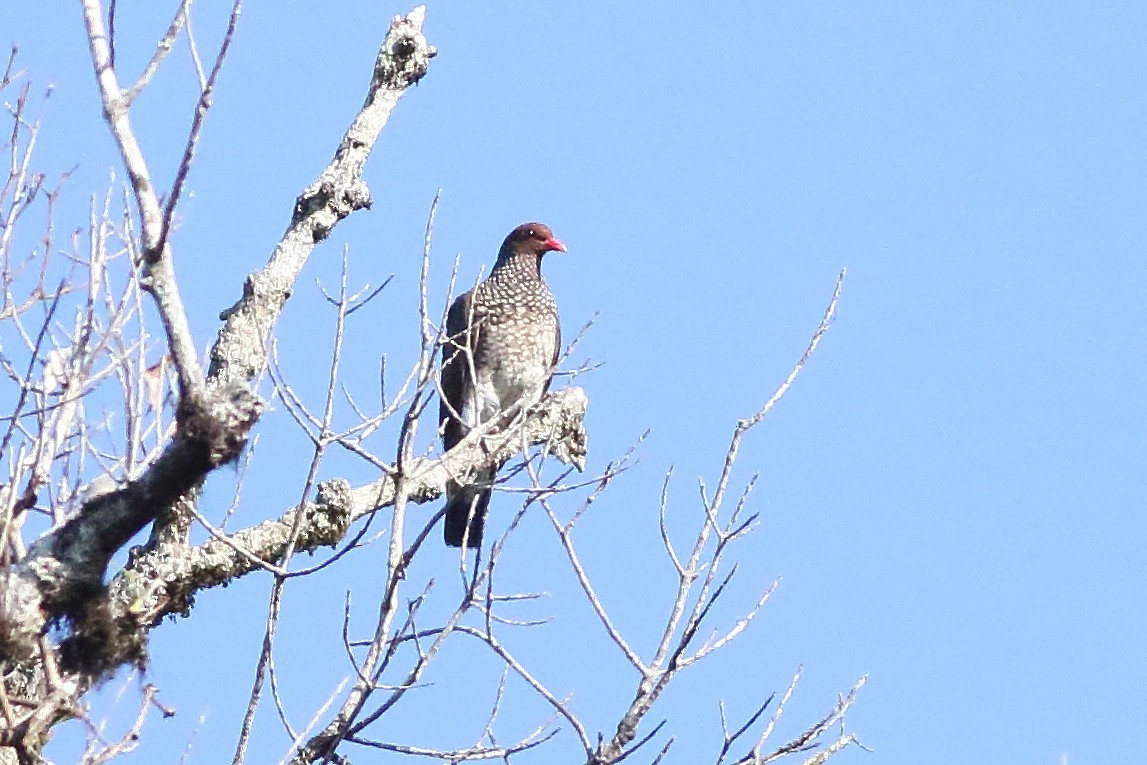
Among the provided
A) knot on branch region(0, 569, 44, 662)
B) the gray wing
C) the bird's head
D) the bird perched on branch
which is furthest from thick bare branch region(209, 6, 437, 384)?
the bird's head

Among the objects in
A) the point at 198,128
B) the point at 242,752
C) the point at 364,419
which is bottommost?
the point at 242,752

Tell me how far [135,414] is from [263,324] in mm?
881

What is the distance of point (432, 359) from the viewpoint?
3.60 m

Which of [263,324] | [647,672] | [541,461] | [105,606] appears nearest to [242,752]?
[105,606]

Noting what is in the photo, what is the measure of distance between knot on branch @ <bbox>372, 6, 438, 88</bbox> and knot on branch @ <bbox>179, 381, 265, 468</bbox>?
218cm

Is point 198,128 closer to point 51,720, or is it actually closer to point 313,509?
point 51,720

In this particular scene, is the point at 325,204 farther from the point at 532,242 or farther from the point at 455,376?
the point at 532,242

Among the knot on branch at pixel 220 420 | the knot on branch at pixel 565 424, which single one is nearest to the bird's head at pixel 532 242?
the knot on branch at pixel 565 424

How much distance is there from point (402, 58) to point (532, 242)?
293 centimetres

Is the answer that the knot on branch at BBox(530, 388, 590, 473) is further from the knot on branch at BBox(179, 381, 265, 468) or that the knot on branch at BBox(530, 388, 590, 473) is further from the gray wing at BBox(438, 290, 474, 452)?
the knot on branch at BBox(179, 381, 265, 468)

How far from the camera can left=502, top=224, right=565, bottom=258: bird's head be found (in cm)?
776

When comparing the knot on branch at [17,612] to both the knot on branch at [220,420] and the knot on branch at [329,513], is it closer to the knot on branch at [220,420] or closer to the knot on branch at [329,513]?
the knot on branch at [220,420]

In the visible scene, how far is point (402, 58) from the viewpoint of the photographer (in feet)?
16.0

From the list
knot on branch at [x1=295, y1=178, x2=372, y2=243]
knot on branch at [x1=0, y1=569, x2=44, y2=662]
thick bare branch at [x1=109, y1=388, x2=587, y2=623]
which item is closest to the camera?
A: knot on branch at [x1=0, y1=569, x2=44, y2=662]
